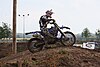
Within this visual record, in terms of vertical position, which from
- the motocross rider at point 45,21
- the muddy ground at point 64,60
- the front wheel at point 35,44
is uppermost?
the motocross rider at point 45,21

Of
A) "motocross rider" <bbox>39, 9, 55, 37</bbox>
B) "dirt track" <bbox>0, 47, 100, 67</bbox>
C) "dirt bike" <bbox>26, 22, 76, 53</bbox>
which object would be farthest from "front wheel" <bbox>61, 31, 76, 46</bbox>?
"dirt track" <bbox>0, 47, 100, 67</bbox>

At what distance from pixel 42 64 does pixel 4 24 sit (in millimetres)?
62291

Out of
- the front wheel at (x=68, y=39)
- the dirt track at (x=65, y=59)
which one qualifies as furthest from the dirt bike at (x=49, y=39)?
the dirt track at (x=65, y=59)

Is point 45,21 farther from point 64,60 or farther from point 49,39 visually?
point 64,60

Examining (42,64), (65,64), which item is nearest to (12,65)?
(42,64)

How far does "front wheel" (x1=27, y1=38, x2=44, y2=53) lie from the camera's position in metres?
12.3

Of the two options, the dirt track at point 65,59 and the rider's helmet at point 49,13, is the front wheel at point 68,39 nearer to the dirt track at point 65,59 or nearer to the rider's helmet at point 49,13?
the rider's helmet at point 49,13

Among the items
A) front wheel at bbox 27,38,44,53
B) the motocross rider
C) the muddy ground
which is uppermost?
the motocross rider

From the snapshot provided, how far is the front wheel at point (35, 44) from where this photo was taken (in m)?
12.3

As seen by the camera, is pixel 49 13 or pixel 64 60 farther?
→ pixel 49 13

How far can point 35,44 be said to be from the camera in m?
12.4

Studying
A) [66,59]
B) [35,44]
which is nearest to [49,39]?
[35,44]

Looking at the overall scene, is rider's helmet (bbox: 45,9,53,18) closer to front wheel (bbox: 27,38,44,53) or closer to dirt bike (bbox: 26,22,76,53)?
dirt bike (bbox: 26,22,76,53)

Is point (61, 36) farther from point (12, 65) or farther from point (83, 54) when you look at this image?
point (12, 65)
